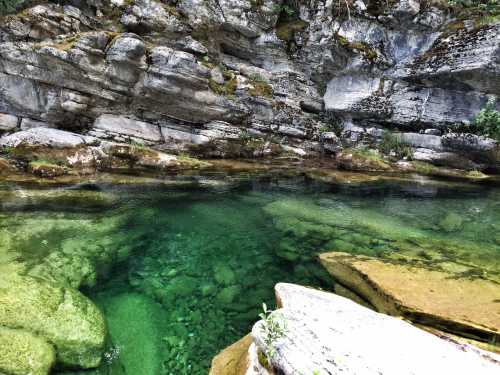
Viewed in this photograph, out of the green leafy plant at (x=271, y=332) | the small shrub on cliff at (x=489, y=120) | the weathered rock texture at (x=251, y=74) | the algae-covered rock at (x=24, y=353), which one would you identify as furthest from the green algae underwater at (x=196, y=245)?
the small shrub on cliff at (x=489, y=120)

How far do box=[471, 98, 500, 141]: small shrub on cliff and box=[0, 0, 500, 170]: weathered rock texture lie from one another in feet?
1.93

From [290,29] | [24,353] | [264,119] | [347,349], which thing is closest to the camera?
[347,349]

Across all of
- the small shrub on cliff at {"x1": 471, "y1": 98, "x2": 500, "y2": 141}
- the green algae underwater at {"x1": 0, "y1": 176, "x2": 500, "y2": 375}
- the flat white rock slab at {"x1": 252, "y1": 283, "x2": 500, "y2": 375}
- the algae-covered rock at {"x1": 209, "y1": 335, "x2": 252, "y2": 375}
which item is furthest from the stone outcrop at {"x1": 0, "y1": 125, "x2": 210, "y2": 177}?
the small shrub on cliff at {"x1": 471, "y1": 98, "x2": 500, "y2": 141}

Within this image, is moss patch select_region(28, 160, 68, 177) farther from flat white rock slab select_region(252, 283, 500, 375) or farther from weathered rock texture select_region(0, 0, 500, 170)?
flat white rock slab select_region(252, 283, 500, 375)

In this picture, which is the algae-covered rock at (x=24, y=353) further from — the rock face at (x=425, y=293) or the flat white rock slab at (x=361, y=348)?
the rock face at (x=425, y=293)

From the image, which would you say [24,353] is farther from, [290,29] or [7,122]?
[290,29]

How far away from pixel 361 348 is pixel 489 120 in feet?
69.5

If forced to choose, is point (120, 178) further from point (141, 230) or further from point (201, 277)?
point (201, 277)

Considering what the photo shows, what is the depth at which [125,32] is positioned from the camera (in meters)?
17.7

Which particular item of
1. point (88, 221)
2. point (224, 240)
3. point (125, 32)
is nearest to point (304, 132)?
point (125, 32)

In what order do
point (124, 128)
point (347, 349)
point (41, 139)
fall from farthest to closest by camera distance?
point (124, 128), point (41, 139), point (347, 349)

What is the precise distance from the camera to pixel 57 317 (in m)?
5.16

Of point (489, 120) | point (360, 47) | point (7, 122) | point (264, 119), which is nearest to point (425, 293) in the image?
point (264, 119)

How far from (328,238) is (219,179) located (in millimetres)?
8053
